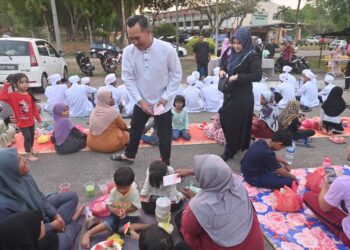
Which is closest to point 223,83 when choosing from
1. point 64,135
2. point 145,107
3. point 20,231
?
point 145,107

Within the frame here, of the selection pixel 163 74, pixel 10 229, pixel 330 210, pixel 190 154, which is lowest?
pixel 190 154

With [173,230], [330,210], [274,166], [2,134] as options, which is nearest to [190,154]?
[274,166]

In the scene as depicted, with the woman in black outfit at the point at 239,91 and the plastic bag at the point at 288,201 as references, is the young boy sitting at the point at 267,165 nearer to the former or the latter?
the plastic bag at the point at 288,201

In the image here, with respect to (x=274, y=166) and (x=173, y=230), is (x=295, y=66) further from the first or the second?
(x=173, y=230)

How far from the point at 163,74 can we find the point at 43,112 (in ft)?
14.4

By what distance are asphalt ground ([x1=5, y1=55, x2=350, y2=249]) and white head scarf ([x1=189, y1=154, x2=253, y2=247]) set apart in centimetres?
160

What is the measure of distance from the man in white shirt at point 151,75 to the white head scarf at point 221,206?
1.64 meters

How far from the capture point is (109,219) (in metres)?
2.69

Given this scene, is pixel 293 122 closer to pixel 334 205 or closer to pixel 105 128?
pixel 334 205

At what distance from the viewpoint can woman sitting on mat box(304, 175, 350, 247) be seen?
92.3 inches

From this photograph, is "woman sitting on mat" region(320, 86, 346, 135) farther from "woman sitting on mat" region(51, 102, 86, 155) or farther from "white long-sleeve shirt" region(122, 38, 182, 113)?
"woman sitting on mat" region(51, 102, 86, 155)

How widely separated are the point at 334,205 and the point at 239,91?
1.88 m

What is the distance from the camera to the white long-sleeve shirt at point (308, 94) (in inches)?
279

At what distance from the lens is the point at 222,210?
1937 mm
